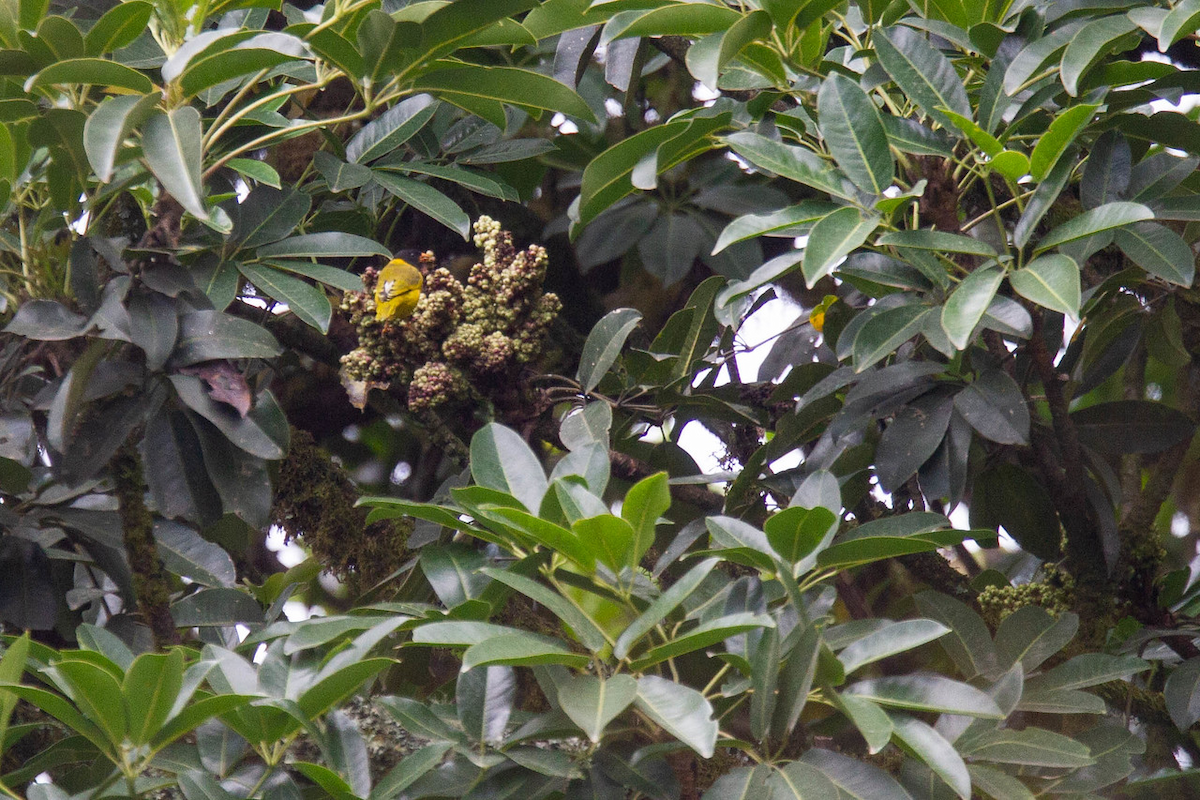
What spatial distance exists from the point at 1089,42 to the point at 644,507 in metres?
0.59

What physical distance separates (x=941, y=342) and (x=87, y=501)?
1071 mm

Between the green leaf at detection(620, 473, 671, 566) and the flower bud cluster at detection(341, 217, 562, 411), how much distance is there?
42 cm

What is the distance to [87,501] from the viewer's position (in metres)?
1.47

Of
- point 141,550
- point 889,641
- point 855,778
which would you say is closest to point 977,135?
point 889,641

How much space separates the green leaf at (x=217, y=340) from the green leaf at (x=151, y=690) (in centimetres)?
38

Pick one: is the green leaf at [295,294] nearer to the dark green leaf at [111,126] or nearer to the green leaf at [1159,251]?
the dark green leaf at [111,126]

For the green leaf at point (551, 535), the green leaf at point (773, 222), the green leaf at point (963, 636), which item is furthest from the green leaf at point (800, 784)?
the green leaf at point (773, 222)

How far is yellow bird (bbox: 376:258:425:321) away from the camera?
1.28m

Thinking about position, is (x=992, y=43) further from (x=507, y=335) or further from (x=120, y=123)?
(x=120, y=123)

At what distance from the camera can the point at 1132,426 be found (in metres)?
1.41

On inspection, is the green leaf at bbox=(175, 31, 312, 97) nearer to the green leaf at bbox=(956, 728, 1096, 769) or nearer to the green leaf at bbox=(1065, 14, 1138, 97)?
the green leaf at bbox=(1065, 14, 1138, 97)

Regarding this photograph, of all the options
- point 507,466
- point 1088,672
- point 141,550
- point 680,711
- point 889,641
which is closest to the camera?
point 680,711

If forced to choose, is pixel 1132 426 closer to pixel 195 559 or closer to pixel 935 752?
pixel 935 752

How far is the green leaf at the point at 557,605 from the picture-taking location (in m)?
0.86
